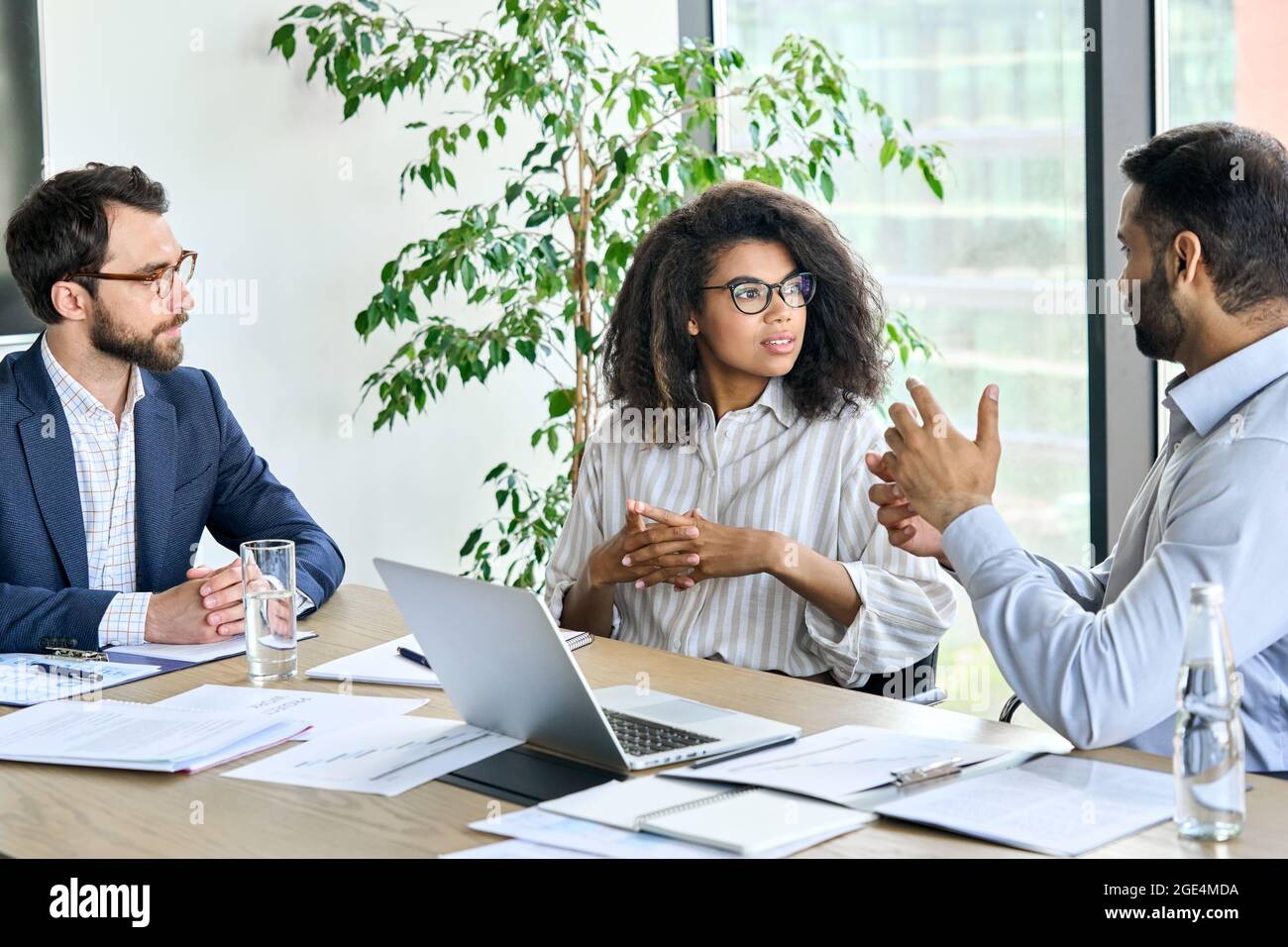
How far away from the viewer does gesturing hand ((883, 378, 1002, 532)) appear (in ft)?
5.35

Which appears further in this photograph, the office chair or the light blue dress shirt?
the office chair

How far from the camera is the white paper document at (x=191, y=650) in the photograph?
2006 millimetres

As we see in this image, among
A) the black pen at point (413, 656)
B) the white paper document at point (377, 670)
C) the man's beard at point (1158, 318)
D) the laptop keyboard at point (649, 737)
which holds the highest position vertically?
the man's beard at point (1158, 318)

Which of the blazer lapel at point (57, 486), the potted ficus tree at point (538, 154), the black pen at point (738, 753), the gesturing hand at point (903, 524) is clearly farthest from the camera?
the potted ficus tree at point (538, 154)

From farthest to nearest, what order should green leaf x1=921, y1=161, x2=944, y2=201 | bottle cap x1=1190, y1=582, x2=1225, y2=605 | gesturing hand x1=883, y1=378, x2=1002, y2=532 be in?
green leaf x1=921, y1=161, x2=944, y2=201, gesturing hand x1=883, y1=378, x2=1002, y2=532, bottle cap x1=1190, y1=582, x2=1225, y2=605

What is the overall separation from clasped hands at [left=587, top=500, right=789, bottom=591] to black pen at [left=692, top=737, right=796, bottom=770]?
0.53m

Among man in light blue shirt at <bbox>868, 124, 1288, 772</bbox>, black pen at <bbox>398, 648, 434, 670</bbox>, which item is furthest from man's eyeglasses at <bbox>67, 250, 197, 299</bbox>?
man in light blue shirt at <bbox>868, 124, 1288, 772</bbox>

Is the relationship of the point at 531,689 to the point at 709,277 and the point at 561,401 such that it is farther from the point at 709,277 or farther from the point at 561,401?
the point at 561,401

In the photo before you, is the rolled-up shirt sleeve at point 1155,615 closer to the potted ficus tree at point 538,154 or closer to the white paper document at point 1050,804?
the white paper document at point 1050,804

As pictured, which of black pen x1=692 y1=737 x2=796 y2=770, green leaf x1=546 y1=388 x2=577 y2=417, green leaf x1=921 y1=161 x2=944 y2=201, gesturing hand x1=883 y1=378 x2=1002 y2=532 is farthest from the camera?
green leaf x1=546 y1=388 x2=577 y2=417

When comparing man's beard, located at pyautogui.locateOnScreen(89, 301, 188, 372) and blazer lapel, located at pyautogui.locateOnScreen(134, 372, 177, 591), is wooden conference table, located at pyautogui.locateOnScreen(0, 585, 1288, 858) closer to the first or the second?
blazer lapel, located at pyautogui.locateOnScreen(134, 372, 177, 591)

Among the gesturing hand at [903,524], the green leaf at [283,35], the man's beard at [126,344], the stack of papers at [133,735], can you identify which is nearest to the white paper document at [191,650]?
the stack of papers at [133,735]

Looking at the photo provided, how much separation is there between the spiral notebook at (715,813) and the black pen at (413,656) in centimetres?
58
